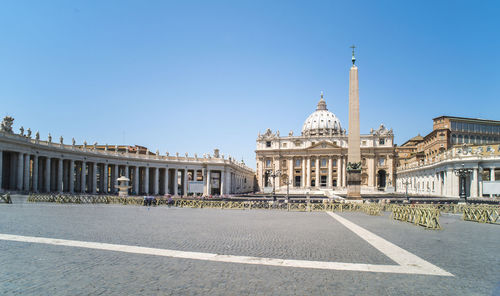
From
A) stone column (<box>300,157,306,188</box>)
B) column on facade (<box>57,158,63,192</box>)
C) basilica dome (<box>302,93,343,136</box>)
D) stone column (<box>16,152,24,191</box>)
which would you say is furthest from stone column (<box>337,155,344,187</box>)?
stone column (<box>16,152,24,191</box>)

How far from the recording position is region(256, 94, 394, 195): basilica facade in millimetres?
108375

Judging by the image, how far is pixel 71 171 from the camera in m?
53.3

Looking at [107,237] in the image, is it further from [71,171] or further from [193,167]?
[193,167]

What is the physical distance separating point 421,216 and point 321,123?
124 m

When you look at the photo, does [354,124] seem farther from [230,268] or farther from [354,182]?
[230,268]

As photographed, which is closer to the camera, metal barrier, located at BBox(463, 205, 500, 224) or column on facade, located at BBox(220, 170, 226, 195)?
metal barrier, located at BBox(463, 205, 500, 224)

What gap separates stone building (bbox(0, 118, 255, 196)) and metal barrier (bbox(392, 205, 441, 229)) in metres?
25.6

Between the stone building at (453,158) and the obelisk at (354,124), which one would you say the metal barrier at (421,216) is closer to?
the obelisk at (354,124)

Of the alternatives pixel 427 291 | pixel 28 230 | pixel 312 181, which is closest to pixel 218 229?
pixel 28 230

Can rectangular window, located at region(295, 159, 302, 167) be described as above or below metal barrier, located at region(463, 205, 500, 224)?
above

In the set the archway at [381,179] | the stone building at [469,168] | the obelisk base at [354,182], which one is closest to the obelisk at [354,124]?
the obelisk base at [354,182]

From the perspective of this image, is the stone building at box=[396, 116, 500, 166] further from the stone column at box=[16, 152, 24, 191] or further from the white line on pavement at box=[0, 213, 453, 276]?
the stone column at box=[16, 152, 24, 191]

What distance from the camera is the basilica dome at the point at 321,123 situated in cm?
13950

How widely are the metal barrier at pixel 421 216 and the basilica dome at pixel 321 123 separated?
113 metres
